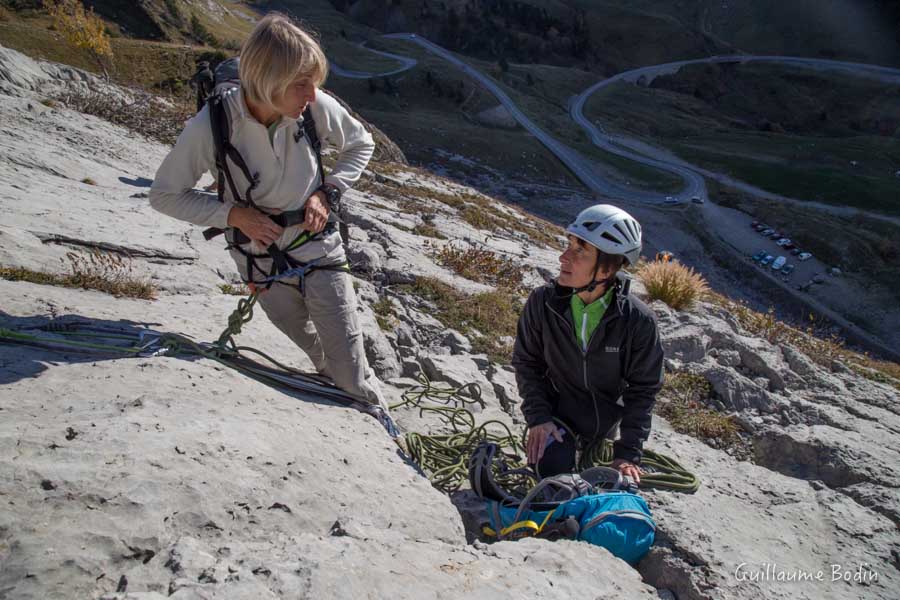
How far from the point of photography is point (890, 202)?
5188 centimetres

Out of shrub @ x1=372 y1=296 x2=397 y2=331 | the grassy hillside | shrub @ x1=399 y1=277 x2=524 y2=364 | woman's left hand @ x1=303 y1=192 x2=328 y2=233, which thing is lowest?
shrub @ x1=372 y1=296 x2=397 y2=331

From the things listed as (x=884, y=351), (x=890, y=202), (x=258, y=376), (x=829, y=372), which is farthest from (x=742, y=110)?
(x=258, y=376)

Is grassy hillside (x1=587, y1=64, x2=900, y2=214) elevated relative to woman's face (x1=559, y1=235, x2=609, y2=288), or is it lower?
elevated

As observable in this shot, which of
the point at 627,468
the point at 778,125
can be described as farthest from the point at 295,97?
the point at 778,125

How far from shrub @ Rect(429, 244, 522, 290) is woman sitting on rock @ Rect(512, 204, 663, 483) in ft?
18.6

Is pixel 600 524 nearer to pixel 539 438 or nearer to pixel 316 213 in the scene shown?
pixel 539 438

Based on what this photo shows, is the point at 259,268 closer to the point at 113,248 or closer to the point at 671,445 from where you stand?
the point at 113,248

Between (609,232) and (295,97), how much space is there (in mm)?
2415

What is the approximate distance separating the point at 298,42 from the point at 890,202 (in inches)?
2495

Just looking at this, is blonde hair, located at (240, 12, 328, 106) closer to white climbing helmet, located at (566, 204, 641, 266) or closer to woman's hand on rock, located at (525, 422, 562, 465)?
white climbing helmet, located at (566, 204, 641, 266)

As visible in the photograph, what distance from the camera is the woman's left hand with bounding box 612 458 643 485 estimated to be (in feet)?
14.5

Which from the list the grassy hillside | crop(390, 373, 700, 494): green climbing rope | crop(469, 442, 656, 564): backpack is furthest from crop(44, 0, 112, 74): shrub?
the grassy hillside

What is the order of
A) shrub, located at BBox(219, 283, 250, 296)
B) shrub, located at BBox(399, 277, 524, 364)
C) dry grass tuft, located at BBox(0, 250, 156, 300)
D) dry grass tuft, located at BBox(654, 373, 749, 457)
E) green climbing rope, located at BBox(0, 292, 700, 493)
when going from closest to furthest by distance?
green climbing rope, located at BBox(0, 292, 700, 493) < dry grass tuft, located at BBox(0, 250, 156, 300) < dry grass tuft, located at BBox(654, 373, 749, 457) < shrub, located at BBox(219, 283, 250, 296) < shrub, located at BBox(399, 277, 524, 364)

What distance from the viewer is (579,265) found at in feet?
14.7
